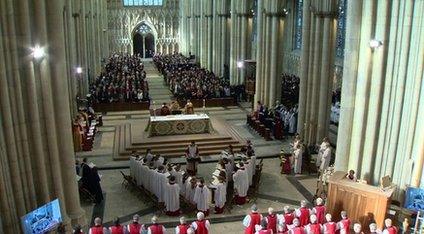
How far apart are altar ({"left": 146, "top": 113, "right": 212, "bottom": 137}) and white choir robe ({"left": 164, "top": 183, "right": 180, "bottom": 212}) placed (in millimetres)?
7500

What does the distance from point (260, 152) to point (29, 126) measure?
41.3 feet

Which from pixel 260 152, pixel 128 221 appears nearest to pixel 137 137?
pixel 260 152

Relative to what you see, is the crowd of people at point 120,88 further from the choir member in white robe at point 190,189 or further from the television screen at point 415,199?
the television screen at point 415,199

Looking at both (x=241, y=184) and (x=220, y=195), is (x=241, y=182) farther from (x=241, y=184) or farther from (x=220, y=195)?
(x=220, y=195)

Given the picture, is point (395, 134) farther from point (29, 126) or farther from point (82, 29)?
point (82, 29)

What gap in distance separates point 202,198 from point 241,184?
1.74 metres

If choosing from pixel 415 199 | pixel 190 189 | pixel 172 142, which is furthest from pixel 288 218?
pixel 172 142

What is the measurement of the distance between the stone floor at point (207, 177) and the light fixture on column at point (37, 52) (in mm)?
5867

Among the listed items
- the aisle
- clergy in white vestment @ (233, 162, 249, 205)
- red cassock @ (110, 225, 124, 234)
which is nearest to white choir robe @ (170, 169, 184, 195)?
clergy in white vestment @ (233, 162, 249, 205)

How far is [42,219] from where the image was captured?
409 inches

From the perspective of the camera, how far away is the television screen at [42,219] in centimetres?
995

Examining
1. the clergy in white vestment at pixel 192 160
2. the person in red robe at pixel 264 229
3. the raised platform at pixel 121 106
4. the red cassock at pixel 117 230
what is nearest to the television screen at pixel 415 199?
the person in red robe at pixel 264 229

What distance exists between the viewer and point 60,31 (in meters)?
11.6

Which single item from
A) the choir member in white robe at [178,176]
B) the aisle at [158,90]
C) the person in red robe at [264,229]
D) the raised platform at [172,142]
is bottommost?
the aisle at [158,90]
